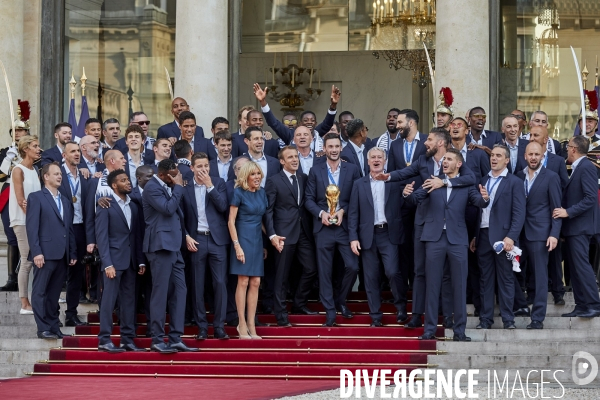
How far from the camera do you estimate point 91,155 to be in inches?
607

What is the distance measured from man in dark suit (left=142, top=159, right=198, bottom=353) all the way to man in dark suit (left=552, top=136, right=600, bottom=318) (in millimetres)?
4335

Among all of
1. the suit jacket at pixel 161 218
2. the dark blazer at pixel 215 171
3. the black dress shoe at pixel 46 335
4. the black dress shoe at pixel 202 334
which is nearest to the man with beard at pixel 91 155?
the dark blazer at pixel 215 171

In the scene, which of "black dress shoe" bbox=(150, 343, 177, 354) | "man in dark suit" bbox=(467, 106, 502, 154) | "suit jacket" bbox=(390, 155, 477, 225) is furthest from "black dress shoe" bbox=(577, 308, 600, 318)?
"black dress shoe" bbox=(150, 343, 177, 354)

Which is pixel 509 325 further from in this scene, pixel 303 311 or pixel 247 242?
pixel 247 242

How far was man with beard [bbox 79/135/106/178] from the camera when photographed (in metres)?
15.3

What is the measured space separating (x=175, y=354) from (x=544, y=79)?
9.31m

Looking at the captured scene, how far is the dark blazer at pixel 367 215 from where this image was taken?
48.1ft

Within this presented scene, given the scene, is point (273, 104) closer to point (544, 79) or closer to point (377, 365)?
point (544, 79)

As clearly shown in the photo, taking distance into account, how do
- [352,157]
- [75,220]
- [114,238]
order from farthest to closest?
1. [352,157]
2. [75,220]
3. [114,238]

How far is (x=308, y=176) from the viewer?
14961 mm

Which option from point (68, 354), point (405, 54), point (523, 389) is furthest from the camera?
point (405, 54)

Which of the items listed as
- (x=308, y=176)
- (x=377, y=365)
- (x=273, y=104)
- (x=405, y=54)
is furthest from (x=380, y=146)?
(x=273, y=104)

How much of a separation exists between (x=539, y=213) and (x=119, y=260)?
482cm

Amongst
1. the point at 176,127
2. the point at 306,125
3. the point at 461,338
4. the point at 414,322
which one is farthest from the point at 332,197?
the point at 176,127
